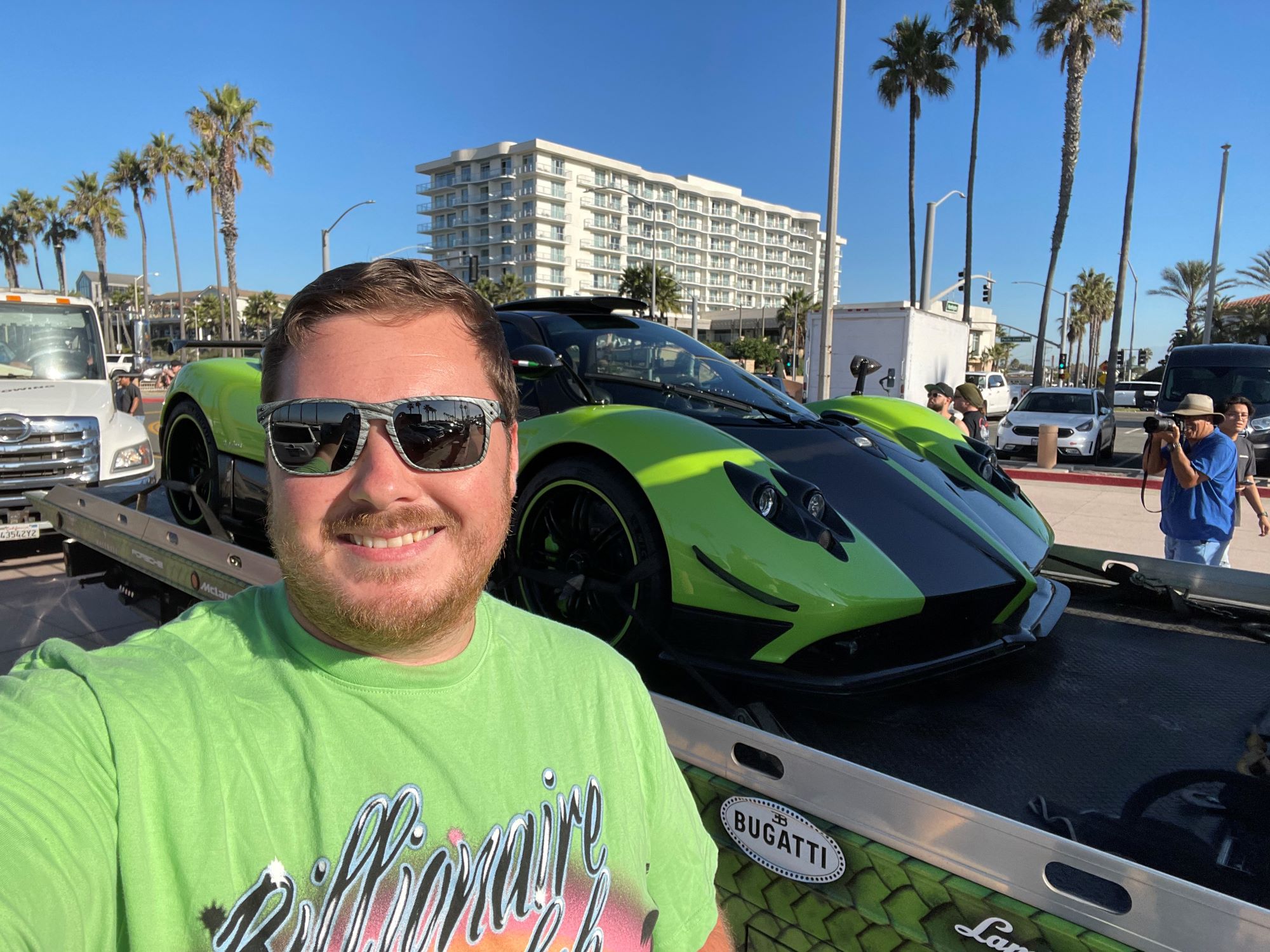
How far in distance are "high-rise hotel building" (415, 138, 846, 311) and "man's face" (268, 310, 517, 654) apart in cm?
8175

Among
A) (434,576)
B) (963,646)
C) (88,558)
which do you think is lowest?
(88,558)

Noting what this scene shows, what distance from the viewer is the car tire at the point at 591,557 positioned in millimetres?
2369

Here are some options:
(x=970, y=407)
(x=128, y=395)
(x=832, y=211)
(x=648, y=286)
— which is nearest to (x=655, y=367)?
(x=970, y=407)

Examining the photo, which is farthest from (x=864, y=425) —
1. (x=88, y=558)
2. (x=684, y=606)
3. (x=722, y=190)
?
(x=722, y=190)

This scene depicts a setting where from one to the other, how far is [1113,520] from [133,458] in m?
10.4

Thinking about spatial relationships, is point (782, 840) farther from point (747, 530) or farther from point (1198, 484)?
point (1198, 484)

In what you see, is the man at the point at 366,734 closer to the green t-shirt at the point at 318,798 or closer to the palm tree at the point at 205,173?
the green t-shirt at the point at 318,798

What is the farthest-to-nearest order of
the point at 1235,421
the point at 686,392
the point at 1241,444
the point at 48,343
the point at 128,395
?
the point at 128,395, the point at 48,343, the point at 1241,444, the point at 1235,421, the point at 686,392

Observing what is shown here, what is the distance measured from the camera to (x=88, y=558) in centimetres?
450

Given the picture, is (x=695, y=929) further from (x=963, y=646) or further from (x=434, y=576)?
(x=963, y=646)

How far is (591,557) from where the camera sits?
2.63 meters

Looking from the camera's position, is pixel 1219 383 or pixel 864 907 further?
pixel 1219 383

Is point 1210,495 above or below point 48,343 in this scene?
below

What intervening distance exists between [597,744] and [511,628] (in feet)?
0.74
